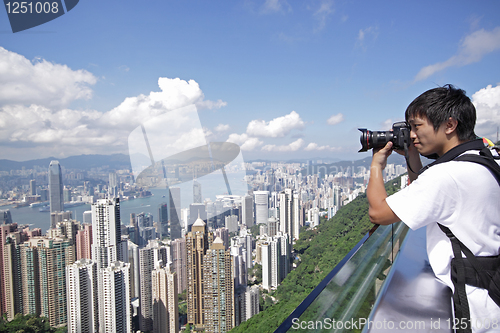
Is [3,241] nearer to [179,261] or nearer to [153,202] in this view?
[153,202]

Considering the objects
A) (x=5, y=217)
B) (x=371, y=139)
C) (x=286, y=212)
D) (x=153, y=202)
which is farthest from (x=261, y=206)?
(x=371, y=139)

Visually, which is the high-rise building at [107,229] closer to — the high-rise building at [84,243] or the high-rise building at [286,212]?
the high-rise building at [84,243]

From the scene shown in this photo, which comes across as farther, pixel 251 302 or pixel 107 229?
pixel 107 229

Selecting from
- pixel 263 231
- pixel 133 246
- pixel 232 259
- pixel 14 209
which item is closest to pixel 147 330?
pixel 133 246

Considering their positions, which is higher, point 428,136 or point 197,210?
point 428,136

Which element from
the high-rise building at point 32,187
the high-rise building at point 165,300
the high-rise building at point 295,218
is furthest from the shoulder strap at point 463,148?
the high-rise building at point 295,218

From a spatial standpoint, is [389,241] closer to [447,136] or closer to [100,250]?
[447,136]

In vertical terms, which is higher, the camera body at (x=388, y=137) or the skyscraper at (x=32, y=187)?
the camera body at (x=388, y=137)
